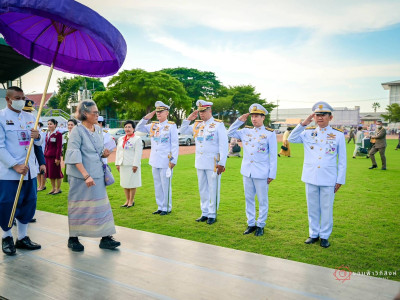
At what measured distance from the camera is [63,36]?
362 cm

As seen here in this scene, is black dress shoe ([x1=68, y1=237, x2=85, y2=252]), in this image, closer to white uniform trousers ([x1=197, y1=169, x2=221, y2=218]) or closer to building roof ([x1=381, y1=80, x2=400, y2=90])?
white uniform trousers ([x1=197, y1=169, x2=221, y2=218])

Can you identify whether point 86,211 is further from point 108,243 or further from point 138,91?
point 138,91

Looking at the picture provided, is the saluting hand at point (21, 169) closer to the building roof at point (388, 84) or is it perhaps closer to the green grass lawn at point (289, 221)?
the green grass lawn at point (289, 221)

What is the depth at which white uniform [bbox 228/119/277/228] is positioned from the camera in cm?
461

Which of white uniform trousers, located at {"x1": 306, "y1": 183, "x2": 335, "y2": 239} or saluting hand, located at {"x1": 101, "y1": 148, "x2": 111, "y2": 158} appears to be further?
white uniform trousers, located at {"x1": 306, "y1": 183, "x2": 335, "y2": 239}

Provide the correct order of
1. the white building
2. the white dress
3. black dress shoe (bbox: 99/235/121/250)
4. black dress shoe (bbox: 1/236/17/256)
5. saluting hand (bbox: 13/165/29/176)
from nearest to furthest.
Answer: saluting hand (bbox: 13/165/29/176) < black dress shoe (bbox: 1/236/17/256) < black dress shoe (bbox: 99/235/121/250) < the white dress < the white building

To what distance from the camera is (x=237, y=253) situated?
3783mm

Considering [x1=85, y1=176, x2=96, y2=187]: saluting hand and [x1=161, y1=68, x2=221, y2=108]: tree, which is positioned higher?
[x1=161, y1=68, x2=221, y2=108]: tree

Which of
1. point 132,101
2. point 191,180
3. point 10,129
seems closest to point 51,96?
point 132,101

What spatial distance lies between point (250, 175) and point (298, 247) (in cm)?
122

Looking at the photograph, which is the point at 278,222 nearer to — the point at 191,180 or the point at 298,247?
the point at 298,247

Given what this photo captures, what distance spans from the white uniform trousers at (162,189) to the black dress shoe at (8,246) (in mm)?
2564

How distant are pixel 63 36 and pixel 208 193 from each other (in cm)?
334

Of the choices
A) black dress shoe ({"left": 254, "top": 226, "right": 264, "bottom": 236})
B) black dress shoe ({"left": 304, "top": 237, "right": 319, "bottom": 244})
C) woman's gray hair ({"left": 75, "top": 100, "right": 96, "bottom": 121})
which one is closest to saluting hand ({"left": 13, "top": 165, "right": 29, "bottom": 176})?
woman's gray hair ({"left": 75, "top": 100, "right": 96, "bottom": 121})
